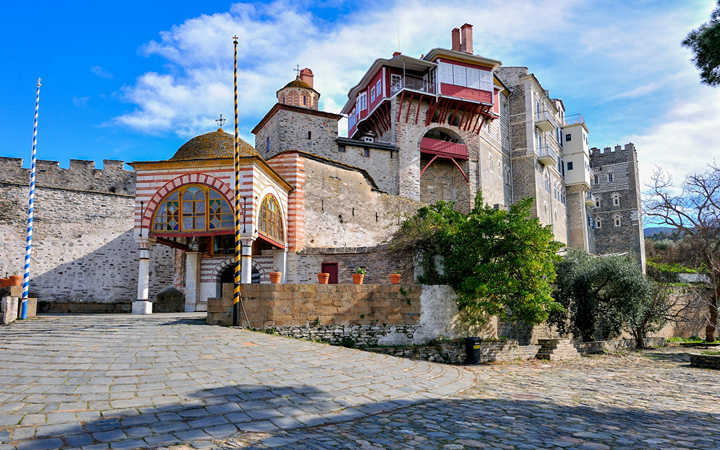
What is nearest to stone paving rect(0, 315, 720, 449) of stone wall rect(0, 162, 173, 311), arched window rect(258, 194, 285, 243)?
arched window rect(258, 194, 285, 243)

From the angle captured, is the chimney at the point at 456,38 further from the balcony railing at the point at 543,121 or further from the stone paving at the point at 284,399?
the stone paving at the point at 284,399

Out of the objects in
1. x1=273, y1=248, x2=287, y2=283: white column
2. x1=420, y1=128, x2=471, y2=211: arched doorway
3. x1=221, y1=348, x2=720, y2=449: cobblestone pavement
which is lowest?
x1=221, y1=348, x2=720, y2=449: cobblestone pavement

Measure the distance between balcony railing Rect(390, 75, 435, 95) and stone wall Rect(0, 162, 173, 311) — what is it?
16.7 m

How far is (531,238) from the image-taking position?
1501cm

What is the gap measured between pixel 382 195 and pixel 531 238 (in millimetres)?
10496

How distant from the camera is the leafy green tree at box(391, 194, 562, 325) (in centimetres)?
1496

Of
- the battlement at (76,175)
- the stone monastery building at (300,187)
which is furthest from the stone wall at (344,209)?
the battlement at (76,175)

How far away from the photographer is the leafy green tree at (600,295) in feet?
68.7

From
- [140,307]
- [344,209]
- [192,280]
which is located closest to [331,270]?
[344,209]

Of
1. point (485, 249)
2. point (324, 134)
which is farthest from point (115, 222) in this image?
point (485, 249)

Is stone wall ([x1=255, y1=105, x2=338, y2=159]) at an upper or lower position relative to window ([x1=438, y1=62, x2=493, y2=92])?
lower

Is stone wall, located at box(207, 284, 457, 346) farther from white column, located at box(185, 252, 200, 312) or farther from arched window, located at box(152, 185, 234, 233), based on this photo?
white column, located at box(185, 252, 200, 312)

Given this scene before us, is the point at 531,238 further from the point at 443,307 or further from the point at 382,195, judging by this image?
the point at 382,195

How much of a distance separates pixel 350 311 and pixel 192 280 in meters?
9.03
